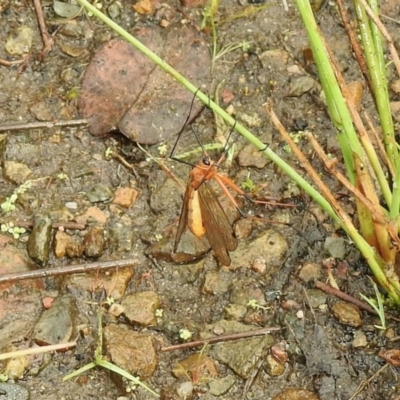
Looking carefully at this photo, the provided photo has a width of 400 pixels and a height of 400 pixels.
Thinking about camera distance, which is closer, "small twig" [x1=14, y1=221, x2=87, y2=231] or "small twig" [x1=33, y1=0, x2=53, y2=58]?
"small twig" [x1=14, y1=221, x2=87, y2=231]

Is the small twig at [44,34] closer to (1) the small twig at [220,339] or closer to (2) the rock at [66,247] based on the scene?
(2) the rock at [66,247]

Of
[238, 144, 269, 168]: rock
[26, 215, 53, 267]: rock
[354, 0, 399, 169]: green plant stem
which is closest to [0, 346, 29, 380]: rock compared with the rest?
[26, 215, 53, 267]: rock

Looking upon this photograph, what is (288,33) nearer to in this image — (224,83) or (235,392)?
(224,83)

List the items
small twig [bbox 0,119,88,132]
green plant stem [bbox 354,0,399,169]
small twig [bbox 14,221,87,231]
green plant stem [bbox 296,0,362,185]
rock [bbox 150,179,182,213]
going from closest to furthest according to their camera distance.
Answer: green plant stem [bbox 296,0,362,185] < green plant stem [bbox 354,0,399,169] < small twig [bbox 14,221,87,231] < rock [bbox 150,179,182,213] < small twig [bbox 0,119,88,132]

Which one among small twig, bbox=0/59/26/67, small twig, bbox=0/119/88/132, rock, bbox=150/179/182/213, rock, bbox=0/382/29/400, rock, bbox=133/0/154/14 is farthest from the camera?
rock, bbox=133/0/154/14

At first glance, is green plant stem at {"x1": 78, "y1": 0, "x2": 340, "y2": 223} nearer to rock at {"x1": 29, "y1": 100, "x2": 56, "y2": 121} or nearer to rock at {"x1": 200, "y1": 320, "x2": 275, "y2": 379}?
rock at {"x1": 200, "y1": 320, "x2": 275, "y2": 379}

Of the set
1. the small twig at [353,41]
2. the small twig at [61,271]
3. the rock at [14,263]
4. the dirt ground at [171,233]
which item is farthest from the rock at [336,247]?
the rock at [14,263]
